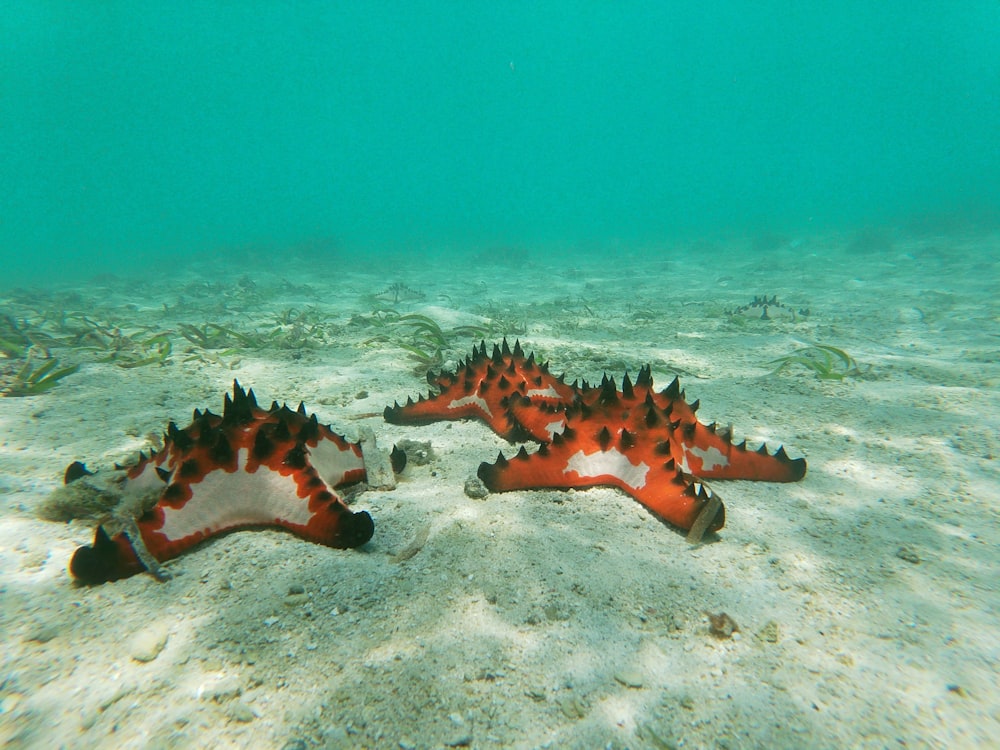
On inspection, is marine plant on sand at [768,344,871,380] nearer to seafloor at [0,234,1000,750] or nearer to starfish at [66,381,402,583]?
seafloor at [0,234,1000,750]

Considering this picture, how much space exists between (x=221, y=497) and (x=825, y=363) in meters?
6.71

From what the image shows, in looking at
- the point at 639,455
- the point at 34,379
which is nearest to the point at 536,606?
the point at 639,455

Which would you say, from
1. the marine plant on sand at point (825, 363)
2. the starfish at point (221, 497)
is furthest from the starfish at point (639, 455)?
the marine plant on sand at point (825, 363)

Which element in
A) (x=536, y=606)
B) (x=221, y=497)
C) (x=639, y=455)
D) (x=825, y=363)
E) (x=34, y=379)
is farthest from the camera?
(x=825, y=363)

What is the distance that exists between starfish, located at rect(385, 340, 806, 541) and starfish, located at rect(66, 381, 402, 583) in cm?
103

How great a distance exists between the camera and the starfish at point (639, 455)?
8.41 feet

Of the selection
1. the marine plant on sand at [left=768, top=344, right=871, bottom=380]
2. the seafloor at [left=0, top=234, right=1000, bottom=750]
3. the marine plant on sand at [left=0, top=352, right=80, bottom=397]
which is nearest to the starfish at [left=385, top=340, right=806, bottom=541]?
the seafloor at [left=0, top=234, right=1000, bottom=750]

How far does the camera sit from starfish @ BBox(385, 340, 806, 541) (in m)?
2.56

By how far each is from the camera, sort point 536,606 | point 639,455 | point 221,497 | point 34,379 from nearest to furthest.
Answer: point 536,606 → point 221,497 → point 639,455 → point 34,379

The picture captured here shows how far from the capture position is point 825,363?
5.79 metres

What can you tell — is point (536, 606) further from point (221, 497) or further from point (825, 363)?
point (825, 363)

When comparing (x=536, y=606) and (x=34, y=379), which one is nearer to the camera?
(x=536, y=606)

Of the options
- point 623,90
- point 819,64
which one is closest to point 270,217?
point 623,90

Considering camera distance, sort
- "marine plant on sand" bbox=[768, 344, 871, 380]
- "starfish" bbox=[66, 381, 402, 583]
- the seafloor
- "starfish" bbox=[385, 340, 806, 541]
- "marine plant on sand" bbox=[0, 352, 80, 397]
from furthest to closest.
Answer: "marine plant on sand" bbox=[768, 344, 871, 380], "marine plant on sand" bbox=[0, 352, 80, 397], "starfish" bbox=[385, 340, 806, 541], "starfish" bbox=[66, 381, 402, 583], the seafloor
